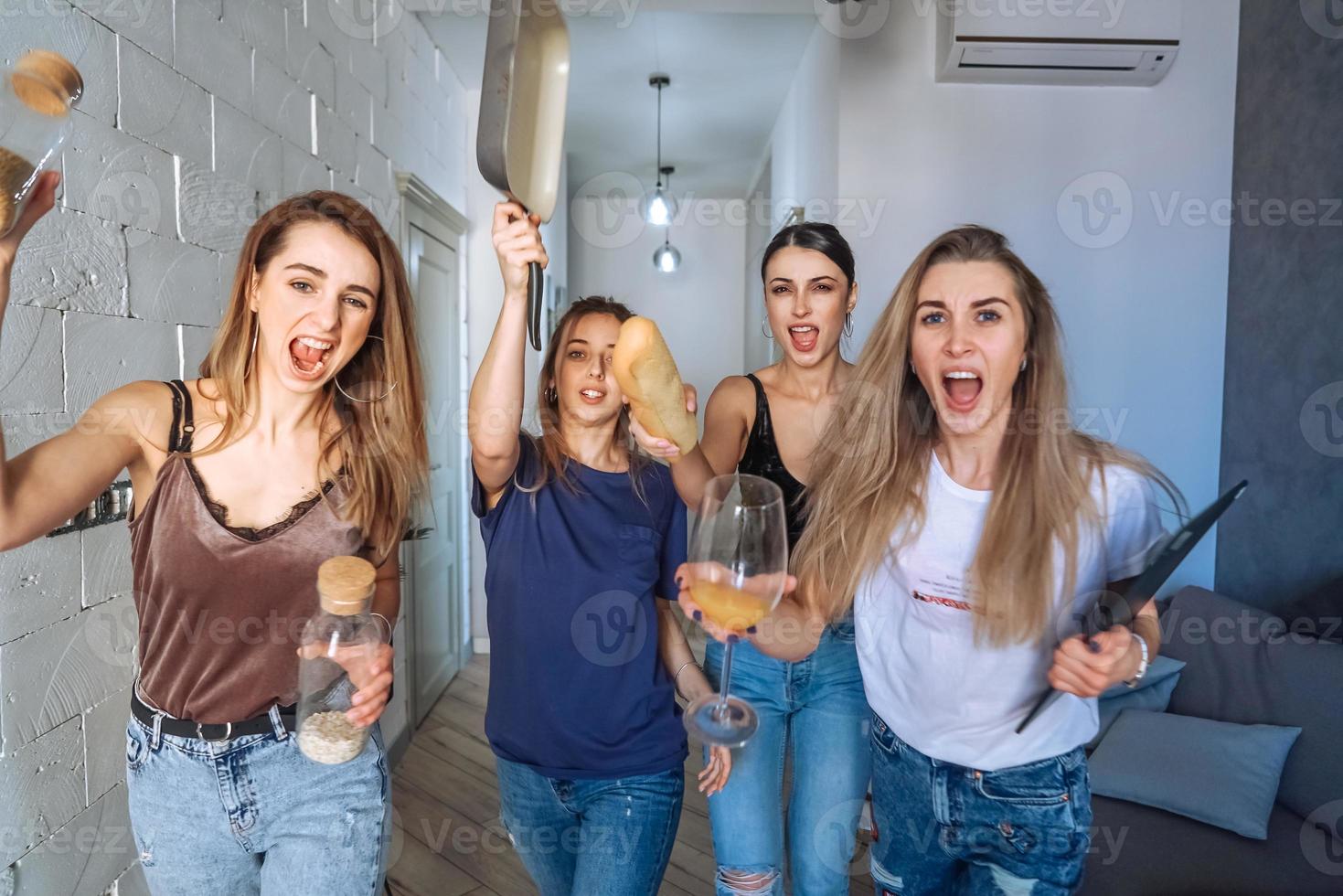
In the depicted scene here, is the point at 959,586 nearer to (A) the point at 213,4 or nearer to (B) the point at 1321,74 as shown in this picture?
(A) the point at 213,4

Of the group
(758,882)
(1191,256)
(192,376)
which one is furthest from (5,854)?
(1191,256)

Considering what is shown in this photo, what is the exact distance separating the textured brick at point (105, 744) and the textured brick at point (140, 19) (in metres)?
1.23

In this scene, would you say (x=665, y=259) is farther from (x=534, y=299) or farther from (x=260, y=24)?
(x=534, y=299)

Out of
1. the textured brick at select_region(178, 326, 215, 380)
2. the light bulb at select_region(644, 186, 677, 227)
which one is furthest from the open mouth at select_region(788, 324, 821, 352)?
the light bulb at select_region(644, 186, 677, 227)

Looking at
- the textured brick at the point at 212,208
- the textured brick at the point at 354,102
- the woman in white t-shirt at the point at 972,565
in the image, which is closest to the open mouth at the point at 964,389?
Answer: the woman in white t-shirt at the point at 972,565

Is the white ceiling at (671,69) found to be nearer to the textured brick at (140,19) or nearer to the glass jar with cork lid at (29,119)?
the textured brick at (140,19)

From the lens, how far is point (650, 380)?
1.13m

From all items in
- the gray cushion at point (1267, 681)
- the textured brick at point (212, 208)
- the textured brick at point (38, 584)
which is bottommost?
the gray cushion at point (1267, 681)

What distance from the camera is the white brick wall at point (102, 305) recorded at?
134 cm

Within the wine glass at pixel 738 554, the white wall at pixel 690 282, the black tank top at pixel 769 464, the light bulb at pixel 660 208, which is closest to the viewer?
the wine glass at pixel 738 554

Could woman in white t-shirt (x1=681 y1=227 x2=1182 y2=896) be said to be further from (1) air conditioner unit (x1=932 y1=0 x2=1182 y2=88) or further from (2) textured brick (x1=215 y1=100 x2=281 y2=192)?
(1) air conditioner unit (x1=932 y1=0 x2=1182 y2=88)

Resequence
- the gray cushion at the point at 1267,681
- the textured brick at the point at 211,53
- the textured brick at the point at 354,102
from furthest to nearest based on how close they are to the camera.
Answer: the textured brick at the point at 354,102 < the gray cushion at the point at 1267,681 < the textured brick at the point at 211,53

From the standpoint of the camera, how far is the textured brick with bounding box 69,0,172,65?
148 cm

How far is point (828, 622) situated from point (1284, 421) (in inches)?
82.1
